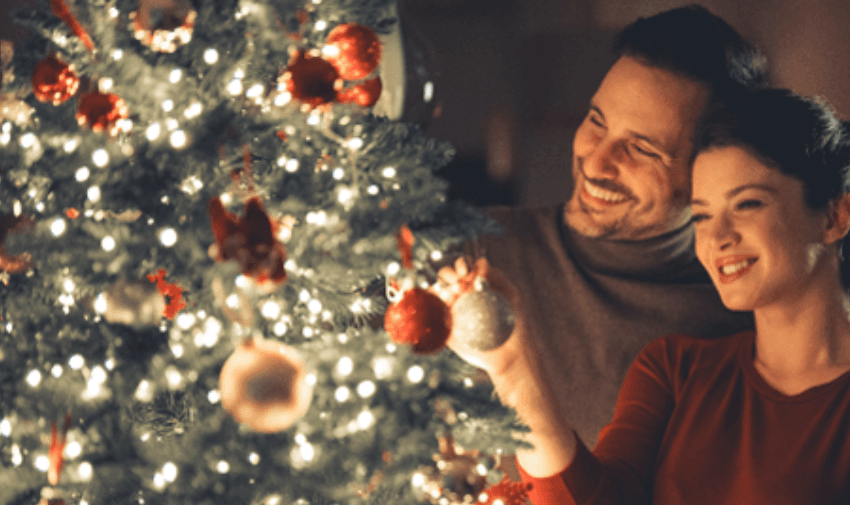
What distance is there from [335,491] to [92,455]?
0.34 metres

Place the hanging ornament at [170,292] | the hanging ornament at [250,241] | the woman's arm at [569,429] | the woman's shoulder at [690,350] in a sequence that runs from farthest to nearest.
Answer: the woman's shoulder at [690,350] < the woman's arm at [569,429] < the hanging ornament at [170,292] < the hanging ornament at [250,241]

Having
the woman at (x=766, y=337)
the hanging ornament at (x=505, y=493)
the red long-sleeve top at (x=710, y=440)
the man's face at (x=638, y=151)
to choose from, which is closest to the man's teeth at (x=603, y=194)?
the man's face at (x=638, y=151)

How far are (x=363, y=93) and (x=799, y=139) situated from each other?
82 centimetres

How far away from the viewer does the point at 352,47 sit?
90 centimetres

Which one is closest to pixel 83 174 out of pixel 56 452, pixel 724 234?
pixel 56 452

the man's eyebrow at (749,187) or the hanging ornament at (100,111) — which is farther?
the man's eyebrow at (749,187)

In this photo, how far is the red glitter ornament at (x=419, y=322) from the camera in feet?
2.86

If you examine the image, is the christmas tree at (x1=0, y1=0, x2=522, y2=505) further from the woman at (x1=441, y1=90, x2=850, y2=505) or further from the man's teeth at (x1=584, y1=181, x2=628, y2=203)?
the man's teeth at (x1=584, y1=181, x2=628, y2=203)

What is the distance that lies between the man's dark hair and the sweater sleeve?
0.60 meters

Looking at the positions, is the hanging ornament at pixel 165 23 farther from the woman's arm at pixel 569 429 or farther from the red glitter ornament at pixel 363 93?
the woman's arm at pixel 569 429

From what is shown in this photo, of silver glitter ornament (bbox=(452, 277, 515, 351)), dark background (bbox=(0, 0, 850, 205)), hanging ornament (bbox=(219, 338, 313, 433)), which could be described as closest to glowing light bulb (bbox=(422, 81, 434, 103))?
dark background (bbox=(0, 0, 850, 205))

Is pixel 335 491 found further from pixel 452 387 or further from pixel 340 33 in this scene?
pixel 340 33

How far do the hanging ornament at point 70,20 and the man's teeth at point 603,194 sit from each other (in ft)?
3.63

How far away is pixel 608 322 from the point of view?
158 centimetres
